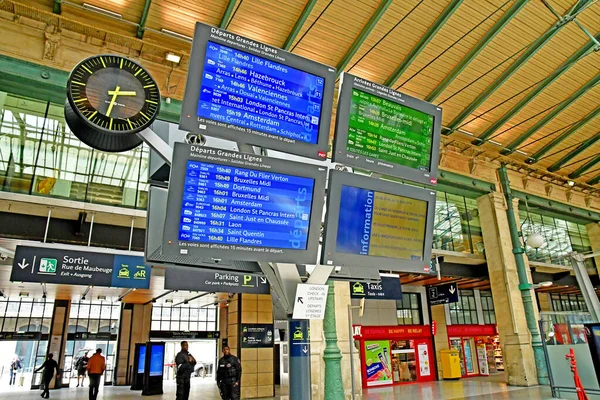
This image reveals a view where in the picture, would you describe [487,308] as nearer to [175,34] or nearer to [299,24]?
[299,24]

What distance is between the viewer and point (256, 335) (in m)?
15.8

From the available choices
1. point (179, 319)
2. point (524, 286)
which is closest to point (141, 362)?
point (179, 319)

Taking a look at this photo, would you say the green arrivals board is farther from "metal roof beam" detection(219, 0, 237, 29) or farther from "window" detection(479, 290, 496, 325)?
"window" detection(479, 290, 496, 325)

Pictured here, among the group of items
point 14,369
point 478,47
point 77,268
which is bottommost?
point 14,369

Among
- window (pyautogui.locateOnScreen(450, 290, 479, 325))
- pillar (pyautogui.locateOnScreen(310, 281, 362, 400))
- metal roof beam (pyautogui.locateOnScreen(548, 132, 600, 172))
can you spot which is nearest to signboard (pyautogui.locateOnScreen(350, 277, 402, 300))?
pillar (pyautogui.locateOnScreen(310, 281, 362, 400))

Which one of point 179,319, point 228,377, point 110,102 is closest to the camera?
Result: point 110,102

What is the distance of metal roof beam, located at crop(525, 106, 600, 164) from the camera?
1434 centimetres

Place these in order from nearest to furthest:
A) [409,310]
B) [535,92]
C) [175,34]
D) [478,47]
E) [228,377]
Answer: [175,34] < [228,377] < [478,47] < [535,92] < [409,310]

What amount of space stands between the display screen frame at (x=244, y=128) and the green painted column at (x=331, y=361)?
5.10ft

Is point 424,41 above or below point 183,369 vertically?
above

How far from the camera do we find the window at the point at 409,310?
821 inches

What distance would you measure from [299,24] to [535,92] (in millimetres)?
7967

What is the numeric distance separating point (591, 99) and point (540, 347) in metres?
8.17

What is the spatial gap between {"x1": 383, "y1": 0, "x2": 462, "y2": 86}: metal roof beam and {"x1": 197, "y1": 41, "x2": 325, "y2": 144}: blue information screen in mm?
8391
